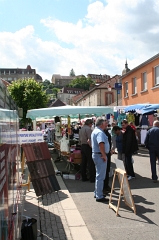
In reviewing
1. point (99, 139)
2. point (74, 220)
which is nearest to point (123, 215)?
point (74, 220)

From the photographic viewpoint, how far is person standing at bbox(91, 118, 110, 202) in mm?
6379

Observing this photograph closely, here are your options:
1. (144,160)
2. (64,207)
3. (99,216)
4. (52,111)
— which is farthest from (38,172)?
(144,160)

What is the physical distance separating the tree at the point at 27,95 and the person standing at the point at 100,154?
26873 mm

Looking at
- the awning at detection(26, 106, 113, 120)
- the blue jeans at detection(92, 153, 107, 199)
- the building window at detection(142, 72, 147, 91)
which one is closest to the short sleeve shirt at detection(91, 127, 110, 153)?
the blue jeans at detection(92, 153, 107, 199)

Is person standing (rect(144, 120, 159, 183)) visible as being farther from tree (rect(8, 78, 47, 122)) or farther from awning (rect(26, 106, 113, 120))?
tree (rect(8, 78, 47, 122))

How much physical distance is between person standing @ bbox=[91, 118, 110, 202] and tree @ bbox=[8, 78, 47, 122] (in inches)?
1058

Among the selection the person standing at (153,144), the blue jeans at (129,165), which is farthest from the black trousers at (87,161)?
the person standing at (153,144)

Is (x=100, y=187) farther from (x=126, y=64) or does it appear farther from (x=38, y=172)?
(x=126, y=64)

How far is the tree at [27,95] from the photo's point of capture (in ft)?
109

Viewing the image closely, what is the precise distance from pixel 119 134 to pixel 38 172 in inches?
138

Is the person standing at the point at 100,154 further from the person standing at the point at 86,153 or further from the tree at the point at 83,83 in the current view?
the tree at the point at 83,83

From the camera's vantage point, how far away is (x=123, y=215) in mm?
5625

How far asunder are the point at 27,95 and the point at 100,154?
91.2 ft

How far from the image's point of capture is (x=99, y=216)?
18.4 ft
